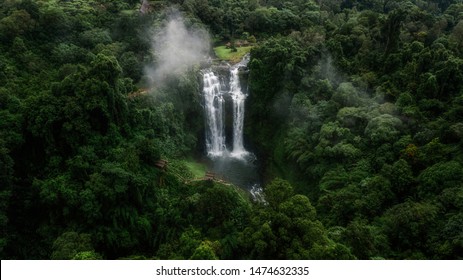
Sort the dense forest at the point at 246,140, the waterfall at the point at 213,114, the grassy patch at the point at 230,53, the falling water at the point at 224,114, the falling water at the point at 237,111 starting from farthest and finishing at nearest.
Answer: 1. the grassy patch at the point at 230,53
2. the falling water at the point at 237,111
3. the waterfall at the point at 213,114
4. the falling water at the point at 224,114
5. the dense forest at the point at 246,140

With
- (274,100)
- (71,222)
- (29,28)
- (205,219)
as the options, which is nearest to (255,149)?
(274,100)

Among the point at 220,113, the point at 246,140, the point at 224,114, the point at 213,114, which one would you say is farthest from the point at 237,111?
the point at 246,140

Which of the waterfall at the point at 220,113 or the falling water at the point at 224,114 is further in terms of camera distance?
the waterfall at the point at 220,113

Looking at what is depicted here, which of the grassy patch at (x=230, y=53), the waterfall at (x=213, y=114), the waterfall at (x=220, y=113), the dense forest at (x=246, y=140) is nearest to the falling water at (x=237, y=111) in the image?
the waterfall at (x=220, y=113)

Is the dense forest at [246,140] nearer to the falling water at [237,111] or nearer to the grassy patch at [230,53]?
the falling water at [237,111]

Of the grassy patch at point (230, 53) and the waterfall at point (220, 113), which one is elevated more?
the grassy patch at point (230, 53)

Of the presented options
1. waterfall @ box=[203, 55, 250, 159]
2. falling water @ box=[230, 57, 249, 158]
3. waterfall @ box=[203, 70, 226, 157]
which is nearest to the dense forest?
falling water @ box=[230, 57, 249, 158]

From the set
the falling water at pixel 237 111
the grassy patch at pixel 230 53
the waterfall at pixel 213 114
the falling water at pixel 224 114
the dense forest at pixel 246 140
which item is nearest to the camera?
the dense forest at pixel 246 140

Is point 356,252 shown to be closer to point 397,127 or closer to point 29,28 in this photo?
point 397,127
